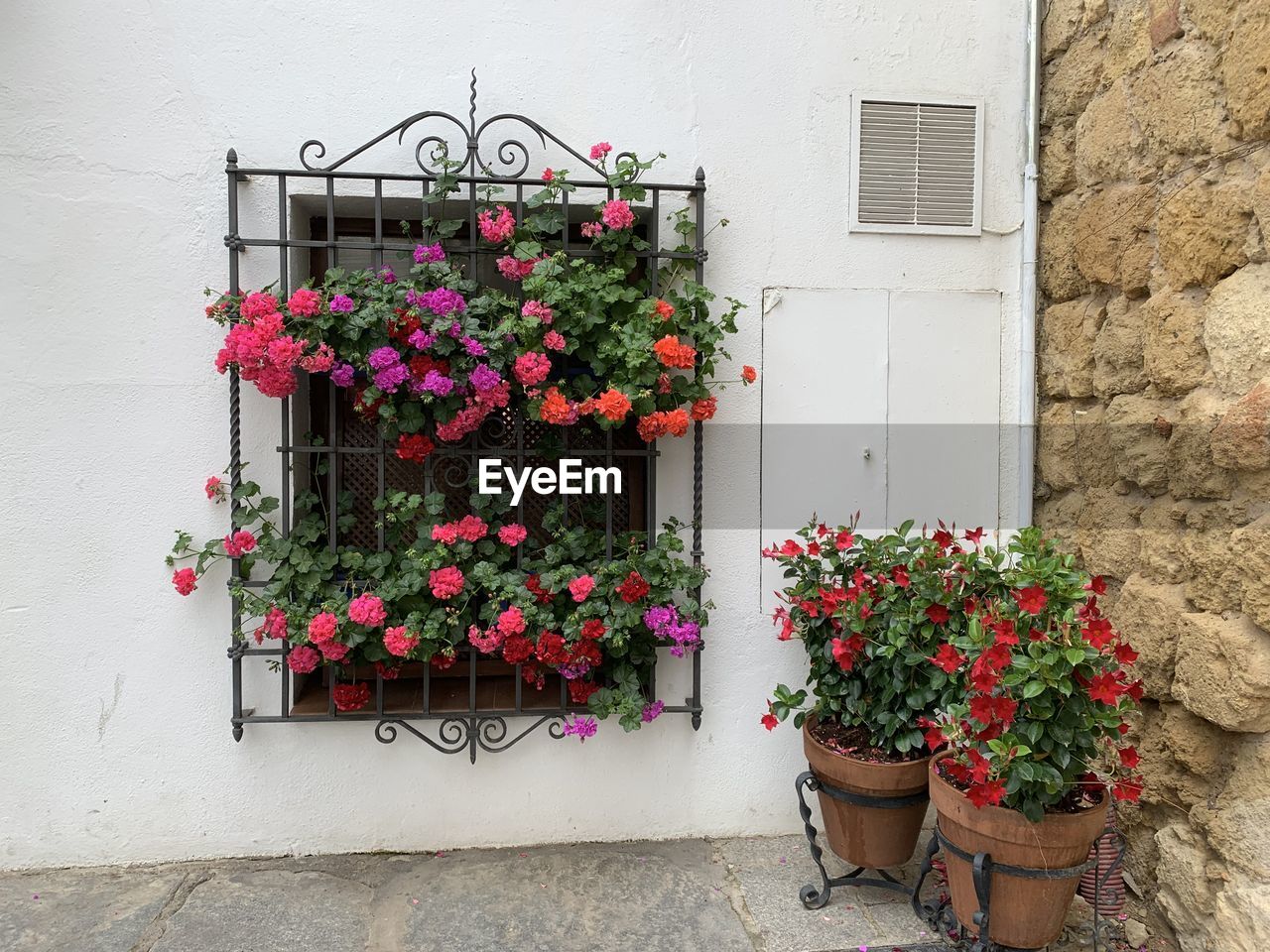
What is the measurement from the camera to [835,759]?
2311mm

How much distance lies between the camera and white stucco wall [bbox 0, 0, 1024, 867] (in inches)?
96.7

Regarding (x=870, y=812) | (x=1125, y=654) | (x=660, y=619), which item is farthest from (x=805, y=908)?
(x=1125, y=654)

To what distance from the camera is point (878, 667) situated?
231 cm

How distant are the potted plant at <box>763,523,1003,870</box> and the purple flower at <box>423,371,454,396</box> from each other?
1228 mm

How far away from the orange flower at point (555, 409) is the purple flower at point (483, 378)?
158 mm

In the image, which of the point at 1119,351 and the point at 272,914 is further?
the point at 1119,351

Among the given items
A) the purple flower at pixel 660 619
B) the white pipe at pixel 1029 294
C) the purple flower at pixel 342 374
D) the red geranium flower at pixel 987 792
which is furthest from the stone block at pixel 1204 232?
the purple flower at pixel 342 374

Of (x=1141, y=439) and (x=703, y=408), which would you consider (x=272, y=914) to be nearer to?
(x=703, y=408)

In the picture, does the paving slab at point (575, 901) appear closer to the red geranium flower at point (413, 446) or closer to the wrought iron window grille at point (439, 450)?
the wrought iron window grille at point (439, 450)

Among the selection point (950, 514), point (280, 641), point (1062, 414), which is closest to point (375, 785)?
point (280, 641)

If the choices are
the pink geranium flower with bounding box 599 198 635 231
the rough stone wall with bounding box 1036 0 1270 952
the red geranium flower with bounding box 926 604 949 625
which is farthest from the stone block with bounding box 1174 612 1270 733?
the pink geranium flower with bounding box 599 198 635 231

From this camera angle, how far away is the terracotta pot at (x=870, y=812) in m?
2.26

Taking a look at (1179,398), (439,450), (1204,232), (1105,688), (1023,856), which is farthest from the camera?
(439,450)

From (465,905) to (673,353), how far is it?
1.75 meters
